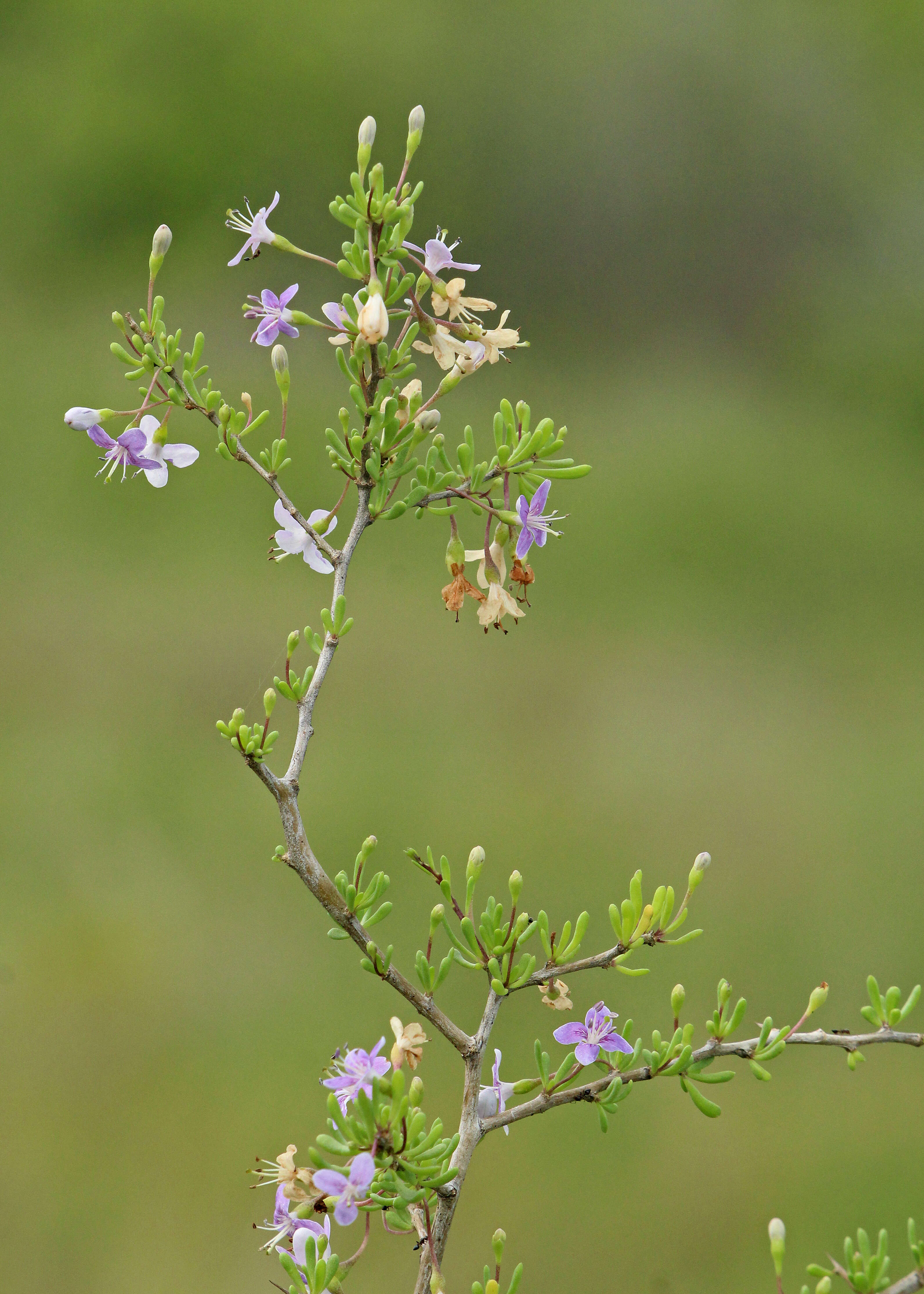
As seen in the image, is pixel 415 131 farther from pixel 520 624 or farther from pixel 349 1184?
pixel 520 624

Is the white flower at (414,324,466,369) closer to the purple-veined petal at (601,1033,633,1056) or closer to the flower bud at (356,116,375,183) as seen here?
the flower bud at (356,116,375,183)

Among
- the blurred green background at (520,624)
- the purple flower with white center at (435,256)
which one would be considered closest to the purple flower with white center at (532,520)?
the purple flower with white center at (435,256)

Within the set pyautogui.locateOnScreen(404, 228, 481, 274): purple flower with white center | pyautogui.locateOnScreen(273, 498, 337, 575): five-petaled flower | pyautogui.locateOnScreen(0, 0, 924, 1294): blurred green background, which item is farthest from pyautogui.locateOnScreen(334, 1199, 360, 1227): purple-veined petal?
pyautogui.locateOnScreen(0, 0, 924, 1294): blurred green background

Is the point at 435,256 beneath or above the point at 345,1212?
above

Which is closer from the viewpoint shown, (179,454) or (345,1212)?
(345,1212)

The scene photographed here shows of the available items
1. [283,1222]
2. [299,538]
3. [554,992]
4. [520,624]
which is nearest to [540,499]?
[299,538]

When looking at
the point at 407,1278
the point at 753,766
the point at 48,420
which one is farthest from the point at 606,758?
the point at 48,420
